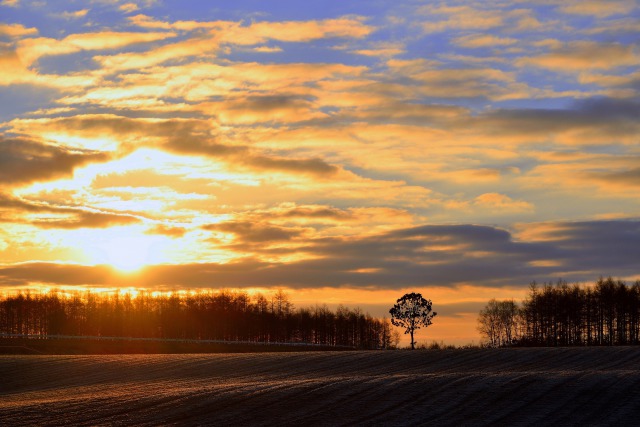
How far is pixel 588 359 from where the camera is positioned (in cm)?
5422

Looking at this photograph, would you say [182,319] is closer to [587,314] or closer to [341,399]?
[587,314]

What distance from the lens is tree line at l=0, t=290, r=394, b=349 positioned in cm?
15962

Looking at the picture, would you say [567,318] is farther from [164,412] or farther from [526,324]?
[164,412]

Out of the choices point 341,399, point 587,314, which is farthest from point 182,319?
point 341,399

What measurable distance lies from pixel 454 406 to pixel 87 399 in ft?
51.8

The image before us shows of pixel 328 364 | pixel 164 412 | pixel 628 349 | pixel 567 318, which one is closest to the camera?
pixel 164 412

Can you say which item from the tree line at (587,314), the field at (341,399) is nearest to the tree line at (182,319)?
the tree line at (587,314)

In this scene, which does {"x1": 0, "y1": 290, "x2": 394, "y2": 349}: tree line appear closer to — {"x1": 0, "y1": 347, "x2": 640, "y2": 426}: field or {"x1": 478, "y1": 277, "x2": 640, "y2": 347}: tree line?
{"x1": 478, "y1": 277, "x2": 640, "y2": 347}: tree line

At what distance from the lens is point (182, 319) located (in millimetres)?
163375

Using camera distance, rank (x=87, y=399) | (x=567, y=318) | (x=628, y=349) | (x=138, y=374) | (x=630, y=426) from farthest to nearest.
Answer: (x=567, y=318), (x=628, y=349), (x=138, y=374), (x=87, y=399), (x=630, y=426)

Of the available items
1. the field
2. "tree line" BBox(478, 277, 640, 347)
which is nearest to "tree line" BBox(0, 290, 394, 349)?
"tree line" BBox(478, 277, 640, 347)

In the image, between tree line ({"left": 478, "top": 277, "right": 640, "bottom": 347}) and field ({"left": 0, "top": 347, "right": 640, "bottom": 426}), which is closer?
field ({"left": 0, "top": 347, "right": 640, "bottom": 426})

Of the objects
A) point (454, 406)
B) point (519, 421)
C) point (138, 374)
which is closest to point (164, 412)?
point (454, 406)

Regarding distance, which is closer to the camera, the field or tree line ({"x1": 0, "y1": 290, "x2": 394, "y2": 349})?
the field
